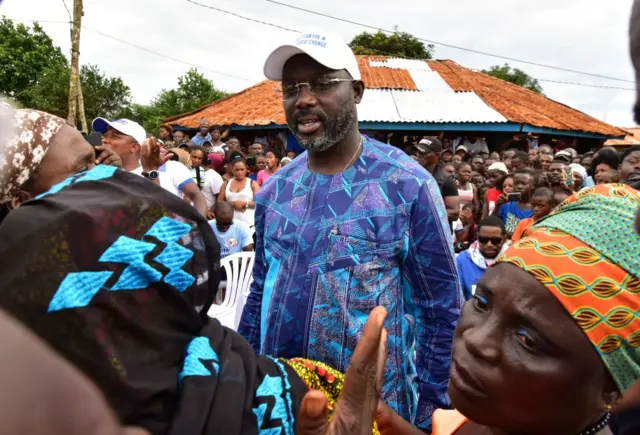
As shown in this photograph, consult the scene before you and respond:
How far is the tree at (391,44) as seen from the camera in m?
35.5

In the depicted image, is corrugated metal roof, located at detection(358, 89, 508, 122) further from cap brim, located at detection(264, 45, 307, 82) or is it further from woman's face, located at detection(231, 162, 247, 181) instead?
cap brim, located at detection(264, 45, 307, 82)

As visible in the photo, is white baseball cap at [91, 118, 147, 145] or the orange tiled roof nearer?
white baseball cap at [91, 118, 147, 145]

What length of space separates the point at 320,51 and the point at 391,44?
36.0 meters

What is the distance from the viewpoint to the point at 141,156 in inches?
168

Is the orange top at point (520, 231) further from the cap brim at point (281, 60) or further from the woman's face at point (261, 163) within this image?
the woman's face at point (261, 163)

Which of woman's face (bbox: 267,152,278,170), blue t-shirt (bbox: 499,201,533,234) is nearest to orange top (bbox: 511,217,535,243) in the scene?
blue t-shirt (bbox: 499,201,533,234)

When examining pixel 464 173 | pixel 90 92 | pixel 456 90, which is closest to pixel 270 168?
pixel 464 173

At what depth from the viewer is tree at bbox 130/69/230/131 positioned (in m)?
45.4

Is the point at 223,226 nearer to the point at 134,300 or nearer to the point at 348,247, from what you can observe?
the point at 348,247

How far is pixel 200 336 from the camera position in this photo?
0.95 m

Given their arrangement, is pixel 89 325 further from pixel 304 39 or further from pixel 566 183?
pixel 566 183

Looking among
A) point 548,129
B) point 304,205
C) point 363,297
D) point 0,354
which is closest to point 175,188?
point 304,205

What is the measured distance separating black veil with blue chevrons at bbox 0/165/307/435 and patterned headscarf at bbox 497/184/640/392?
647 millimetres

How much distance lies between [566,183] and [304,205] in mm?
4865
